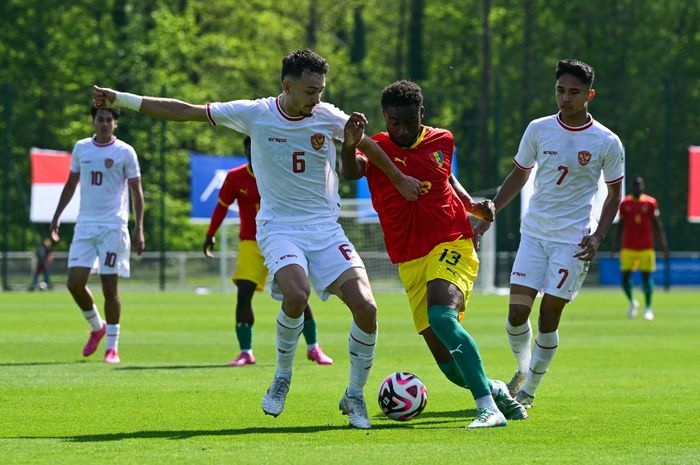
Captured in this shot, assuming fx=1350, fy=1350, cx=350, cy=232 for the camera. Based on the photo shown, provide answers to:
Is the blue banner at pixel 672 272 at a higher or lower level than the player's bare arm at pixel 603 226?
lower

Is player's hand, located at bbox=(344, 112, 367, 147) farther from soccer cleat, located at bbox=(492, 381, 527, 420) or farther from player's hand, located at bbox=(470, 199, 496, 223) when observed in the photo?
soccer cleat, located at bbox=(492, 381, 527, 420)

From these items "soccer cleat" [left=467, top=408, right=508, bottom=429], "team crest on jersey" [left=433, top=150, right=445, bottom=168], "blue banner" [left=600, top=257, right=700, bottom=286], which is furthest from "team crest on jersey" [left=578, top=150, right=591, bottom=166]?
"blue banner" [left=600, top=257, right=700, bottom=286]

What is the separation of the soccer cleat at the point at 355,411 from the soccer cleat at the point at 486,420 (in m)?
0.67

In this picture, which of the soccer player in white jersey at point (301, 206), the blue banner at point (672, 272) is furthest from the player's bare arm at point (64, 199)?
the blue banner at point (672, 272)

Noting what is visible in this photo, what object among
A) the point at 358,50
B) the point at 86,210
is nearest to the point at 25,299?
the point at 86,210

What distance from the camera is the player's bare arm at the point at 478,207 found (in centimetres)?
909

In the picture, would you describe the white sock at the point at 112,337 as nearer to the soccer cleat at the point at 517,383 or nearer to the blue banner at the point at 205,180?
the soccer cleat at the point at 517,383

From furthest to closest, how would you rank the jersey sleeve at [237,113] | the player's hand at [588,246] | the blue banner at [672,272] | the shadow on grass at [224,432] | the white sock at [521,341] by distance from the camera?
the blue banner at [672,272]
the white sock at [521,341]
the player's hand at [588,246]
the jersey sleeve at [237,113]
the shadow on grass at [224,432]

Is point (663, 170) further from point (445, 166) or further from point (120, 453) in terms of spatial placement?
point (120, 453)

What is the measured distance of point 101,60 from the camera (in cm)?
4694

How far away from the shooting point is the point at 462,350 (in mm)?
8328

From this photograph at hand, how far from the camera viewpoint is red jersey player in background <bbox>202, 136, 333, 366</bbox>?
13.7 meters

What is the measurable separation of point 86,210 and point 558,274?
5.95 meters

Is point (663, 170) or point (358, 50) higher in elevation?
point (358, 50)
